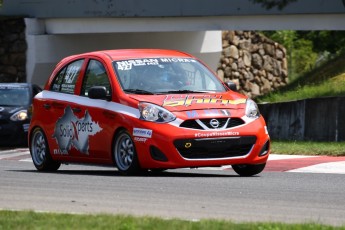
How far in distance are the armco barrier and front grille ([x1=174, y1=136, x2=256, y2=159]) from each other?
863cm

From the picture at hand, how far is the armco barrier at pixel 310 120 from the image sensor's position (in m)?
22.1

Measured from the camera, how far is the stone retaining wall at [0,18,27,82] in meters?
32.8

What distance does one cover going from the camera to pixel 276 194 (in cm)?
1139

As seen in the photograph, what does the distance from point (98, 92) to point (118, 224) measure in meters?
5.42

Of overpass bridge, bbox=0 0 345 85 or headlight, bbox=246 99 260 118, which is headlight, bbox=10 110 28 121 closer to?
overpass bridge, bbox=0 0 345 85

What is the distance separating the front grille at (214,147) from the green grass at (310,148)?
468 cm

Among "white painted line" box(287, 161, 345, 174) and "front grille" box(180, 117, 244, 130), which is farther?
"white painted line" box(287, 161, 345, 174)

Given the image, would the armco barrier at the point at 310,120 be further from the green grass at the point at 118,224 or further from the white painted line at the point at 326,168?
the green grass at the point at 118,224

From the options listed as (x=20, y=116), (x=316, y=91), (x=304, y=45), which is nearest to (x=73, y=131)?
(x=20, y=116)

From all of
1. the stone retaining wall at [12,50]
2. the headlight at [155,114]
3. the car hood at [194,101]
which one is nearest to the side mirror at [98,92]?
the car hood at [194,101]

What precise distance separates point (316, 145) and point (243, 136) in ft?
22.1

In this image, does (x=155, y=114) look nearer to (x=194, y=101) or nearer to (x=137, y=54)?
(x=194, y=101)

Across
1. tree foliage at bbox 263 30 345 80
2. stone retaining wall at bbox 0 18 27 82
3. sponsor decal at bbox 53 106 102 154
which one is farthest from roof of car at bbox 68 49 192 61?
tree foliage at bbox 263 30 345 80

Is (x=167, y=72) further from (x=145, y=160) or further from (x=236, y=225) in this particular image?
(x=236, y=225)
